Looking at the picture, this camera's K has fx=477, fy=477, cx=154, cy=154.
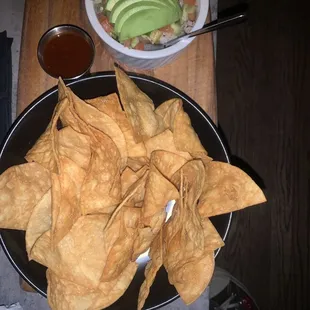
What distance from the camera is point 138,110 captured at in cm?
99

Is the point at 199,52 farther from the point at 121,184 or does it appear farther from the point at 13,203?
the point at 13,203

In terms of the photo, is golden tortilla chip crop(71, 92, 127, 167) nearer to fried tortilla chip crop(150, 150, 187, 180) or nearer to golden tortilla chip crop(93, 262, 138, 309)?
fried tortilla chip crop(150, 150, 187, 180)

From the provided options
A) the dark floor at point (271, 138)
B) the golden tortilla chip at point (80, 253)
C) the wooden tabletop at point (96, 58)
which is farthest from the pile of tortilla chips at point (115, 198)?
the dark floor at point (271, 138)

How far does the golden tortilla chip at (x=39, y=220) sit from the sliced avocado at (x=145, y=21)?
38 centimetres

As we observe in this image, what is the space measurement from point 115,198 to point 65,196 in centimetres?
10

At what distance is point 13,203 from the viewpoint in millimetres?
985

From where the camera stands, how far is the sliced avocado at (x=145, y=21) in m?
1.02

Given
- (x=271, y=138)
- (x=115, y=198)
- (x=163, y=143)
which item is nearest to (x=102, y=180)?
(x=115, y=198)

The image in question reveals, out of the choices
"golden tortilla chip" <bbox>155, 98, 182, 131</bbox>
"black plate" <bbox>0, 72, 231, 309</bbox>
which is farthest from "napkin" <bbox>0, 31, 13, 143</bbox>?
"golden tortilla chip" <bbox>155, 98, 182, 131</bbox>

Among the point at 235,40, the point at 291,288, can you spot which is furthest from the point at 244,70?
the point at 291,288

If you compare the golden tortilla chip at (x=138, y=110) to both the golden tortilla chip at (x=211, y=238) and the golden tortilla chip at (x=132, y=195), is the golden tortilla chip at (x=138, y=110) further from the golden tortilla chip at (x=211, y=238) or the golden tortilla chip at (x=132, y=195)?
the golden tortilla chip at (x=211, y=238)

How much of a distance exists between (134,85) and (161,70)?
0.68 ft

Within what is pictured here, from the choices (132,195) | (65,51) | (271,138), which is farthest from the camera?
(271,138)

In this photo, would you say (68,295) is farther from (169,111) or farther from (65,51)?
(65,51)
